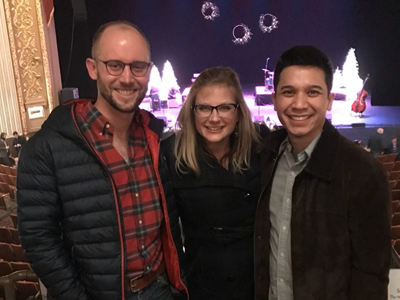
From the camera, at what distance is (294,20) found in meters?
12.1

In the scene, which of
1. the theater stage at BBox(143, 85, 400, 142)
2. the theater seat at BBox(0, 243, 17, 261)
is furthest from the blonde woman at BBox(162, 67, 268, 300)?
the theater stage at BBox(143, 85, 400, 142)

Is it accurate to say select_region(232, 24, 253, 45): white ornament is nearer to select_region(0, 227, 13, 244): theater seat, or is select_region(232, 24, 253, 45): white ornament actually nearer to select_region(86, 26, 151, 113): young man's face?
select_region(0, 227, 13, 244): theater seat

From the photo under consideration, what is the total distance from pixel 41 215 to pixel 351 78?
1066cm

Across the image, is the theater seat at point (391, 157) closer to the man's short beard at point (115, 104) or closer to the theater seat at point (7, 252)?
the theater seat at point (7, 252)

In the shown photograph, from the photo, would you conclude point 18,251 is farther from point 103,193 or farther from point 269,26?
point 269,26

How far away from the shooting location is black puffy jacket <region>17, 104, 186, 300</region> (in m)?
1.46

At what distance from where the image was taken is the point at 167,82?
1127 centimetres

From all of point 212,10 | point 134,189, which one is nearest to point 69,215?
point 134,189

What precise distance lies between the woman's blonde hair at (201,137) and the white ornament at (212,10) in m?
10.7

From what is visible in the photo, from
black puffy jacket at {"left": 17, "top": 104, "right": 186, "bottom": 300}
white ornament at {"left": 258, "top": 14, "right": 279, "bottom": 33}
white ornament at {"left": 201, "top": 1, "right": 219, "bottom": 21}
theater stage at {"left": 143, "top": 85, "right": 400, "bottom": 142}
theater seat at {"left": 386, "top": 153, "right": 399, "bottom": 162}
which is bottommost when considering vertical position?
theater seat at {"left": 386, "top": 153, "right": 399, "bottom": 162}

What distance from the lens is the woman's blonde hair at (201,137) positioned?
1845 mm

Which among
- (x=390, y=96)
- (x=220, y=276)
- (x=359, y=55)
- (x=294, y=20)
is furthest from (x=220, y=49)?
(x=220, y=276)

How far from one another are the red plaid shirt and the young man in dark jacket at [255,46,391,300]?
52 centimetres

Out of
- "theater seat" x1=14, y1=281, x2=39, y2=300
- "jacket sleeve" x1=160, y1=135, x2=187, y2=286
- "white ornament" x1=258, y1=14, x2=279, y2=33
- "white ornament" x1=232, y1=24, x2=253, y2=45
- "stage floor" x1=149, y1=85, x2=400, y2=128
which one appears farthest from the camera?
"white ornament" x1=232, y1=24, x2=253, y2=45
